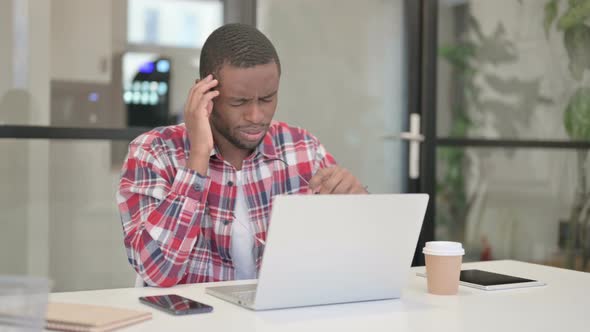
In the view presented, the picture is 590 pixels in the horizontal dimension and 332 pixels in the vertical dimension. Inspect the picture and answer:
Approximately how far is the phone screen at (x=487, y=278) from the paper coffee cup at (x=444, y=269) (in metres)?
0.12

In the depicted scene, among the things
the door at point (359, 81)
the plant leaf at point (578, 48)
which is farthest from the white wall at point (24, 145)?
the plant leaf at point (578, 48)

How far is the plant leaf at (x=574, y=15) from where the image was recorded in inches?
149

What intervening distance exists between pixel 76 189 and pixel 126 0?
2.31 ft

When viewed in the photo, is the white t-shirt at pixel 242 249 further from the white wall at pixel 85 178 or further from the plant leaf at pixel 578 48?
the plant leaf at pixel 578 48

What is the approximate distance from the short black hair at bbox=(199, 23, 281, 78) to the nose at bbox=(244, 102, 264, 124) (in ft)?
0.30

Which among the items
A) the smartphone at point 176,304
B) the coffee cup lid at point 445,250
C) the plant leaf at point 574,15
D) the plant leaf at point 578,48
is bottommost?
the smartphone at point 176,304

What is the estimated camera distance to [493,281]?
1.61m

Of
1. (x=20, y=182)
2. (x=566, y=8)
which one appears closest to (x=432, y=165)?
(x=566, y=8)

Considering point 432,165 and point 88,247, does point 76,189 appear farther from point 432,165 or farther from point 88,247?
point 432,165

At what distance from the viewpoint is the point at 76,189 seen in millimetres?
2803

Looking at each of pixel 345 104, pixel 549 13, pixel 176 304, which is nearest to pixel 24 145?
pixel 345 104

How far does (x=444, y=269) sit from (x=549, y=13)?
8.57 feet

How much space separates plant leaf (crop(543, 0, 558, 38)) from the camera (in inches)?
147

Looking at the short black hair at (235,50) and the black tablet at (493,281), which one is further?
the short black hair at (235,50)
